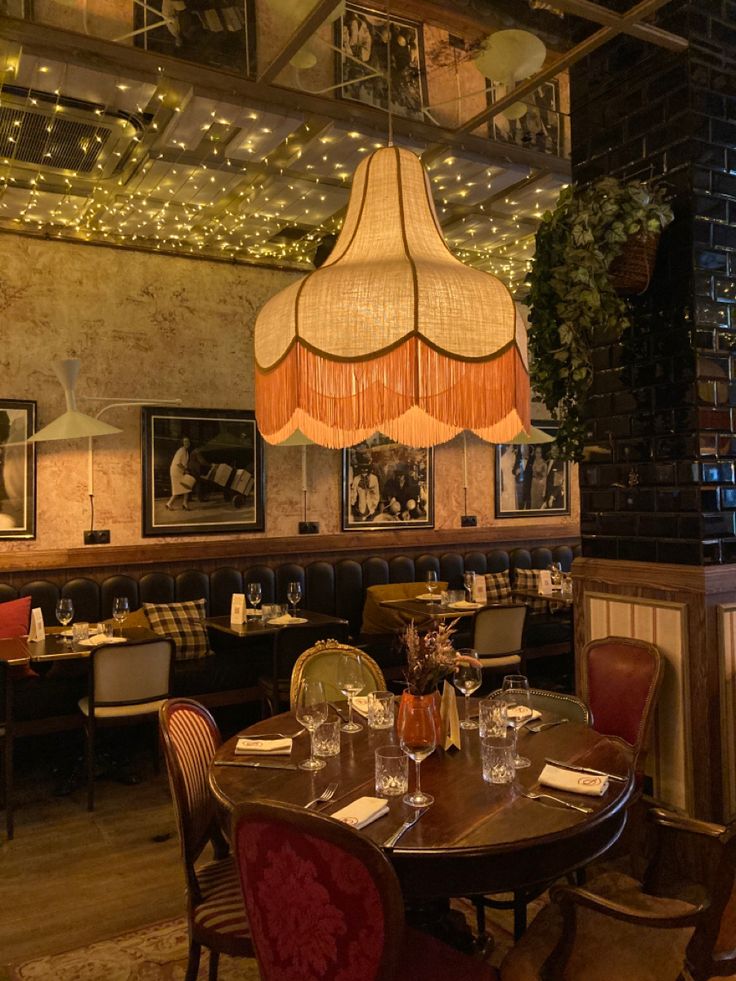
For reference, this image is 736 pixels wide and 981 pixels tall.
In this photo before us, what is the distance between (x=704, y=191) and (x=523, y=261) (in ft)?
14.4

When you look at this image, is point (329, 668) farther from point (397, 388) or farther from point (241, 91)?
point (241, 91)

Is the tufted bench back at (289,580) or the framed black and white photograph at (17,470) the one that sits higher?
the framed black and white photograph at (17,470)

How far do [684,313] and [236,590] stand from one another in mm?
4448

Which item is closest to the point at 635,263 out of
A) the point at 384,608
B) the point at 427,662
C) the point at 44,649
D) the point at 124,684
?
the point at 427,662

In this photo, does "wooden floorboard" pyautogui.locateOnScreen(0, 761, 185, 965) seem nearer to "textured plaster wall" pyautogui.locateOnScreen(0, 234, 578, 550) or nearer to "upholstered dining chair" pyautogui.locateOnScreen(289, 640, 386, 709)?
"upholstered dining chair" pyautogui.locateOnScreen(289, 640, 386, 709)

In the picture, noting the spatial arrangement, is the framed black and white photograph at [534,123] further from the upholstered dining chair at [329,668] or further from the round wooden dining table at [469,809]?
the round wooden dining table at [469,809]

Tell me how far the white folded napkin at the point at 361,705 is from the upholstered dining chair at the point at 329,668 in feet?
1.28

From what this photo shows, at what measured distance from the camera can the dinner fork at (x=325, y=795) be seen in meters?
2.13

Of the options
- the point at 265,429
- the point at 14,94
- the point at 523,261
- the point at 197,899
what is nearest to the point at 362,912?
the point at 197,899

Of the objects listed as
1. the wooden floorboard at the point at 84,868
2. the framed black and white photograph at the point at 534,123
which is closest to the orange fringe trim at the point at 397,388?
the wooden floorboard at the point at 84,868

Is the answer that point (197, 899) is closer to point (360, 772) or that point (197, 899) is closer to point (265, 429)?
point (360, 772)

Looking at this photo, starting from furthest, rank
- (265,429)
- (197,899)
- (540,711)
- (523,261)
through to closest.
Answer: (523,261)
(540,711)
(265,429)
(197,899)

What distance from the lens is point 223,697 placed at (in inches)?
229

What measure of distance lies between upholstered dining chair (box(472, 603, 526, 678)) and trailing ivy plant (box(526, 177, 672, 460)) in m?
2.14
